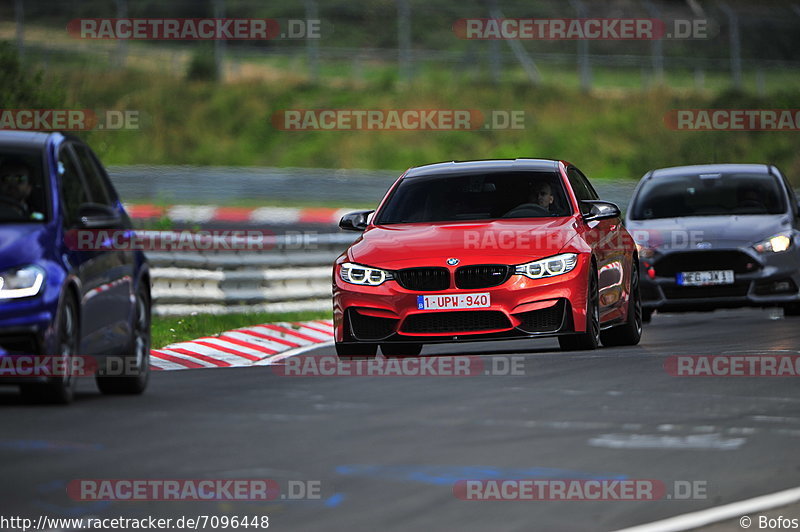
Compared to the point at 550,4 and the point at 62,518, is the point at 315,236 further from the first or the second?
the point at 550,4

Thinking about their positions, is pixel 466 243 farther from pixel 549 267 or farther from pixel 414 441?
pixel 414 441

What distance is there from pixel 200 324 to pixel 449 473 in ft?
36.4

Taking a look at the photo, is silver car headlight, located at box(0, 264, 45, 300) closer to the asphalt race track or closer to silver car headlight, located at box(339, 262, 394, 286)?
the asphalt race track

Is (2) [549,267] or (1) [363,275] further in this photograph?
(1) [363,275]

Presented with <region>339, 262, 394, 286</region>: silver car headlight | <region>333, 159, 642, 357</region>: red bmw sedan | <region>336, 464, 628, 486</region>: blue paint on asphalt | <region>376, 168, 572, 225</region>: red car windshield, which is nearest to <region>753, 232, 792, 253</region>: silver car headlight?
<region>333, 159, 642, 357</region>: red bmw sedan

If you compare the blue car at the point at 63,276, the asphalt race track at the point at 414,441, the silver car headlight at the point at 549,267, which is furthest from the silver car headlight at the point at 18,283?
the silver car headlight at the point at 549,267

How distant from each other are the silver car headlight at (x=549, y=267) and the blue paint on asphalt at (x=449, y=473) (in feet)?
17.1

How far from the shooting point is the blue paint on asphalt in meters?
8.80

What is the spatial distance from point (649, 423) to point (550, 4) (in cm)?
4572

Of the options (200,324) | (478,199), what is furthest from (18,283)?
(200,324)

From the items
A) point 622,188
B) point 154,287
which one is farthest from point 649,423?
point 622,188

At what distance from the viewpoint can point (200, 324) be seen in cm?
1978

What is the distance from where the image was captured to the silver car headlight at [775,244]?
1925 cm

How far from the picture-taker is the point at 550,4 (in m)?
55.8
